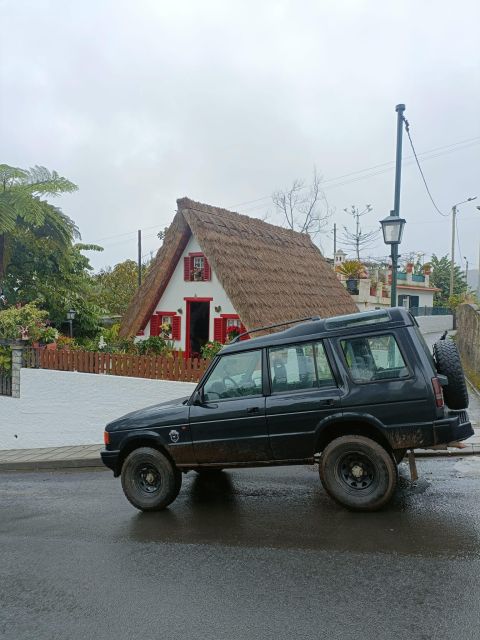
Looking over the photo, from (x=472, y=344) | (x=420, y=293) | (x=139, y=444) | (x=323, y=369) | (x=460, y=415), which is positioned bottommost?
(x=139, y=444)

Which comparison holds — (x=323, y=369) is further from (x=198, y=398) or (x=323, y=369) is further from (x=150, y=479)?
(x=150, y=479)

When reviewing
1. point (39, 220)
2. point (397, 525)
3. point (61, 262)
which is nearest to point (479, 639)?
point (397, 525)

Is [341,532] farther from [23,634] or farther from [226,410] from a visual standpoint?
[23,634]

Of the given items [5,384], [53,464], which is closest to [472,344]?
[53,464]

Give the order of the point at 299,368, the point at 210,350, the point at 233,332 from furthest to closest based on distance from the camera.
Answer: the point at 233,332, the point at 210,350, the point at 299,368

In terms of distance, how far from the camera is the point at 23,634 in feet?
13.4

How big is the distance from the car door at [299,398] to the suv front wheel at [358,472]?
0.30 meters

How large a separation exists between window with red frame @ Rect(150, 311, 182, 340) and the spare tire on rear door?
1049 cm

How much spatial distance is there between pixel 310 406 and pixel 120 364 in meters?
6.85

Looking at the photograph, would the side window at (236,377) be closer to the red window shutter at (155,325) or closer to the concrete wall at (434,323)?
the red window shutter at (155,325)

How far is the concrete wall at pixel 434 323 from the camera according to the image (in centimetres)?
3397

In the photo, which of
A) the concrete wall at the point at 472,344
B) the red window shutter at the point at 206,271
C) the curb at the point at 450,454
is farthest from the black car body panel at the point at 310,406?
the concrete wall at the point at 472,344

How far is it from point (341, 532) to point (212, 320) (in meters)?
10.1

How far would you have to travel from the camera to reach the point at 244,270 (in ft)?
47.9
